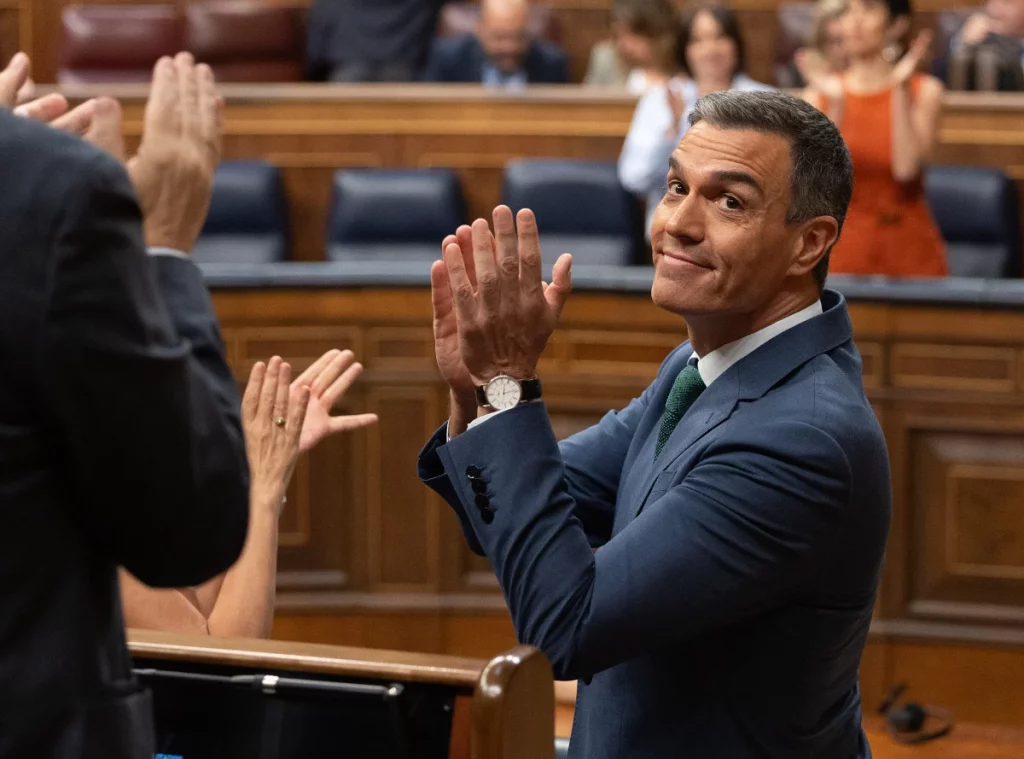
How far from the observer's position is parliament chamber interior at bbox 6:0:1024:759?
1254mm

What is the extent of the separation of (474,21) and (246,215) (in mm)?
1486

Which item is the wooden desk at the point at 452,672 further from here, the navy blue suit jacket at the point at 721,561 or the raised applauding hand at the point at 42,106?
the raised applauding hand at the point at 42,106

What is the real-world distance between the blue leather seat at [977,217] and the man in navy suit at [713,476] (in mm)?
2715

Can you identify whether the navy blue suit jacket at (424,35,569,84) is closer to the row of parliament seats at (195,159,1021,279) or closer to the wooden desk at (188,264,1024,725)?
the row of parliament seats at (195,159,1021,279)

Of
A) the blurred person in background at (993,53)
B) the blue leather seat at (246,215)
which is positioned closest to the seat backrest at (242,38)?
the blue leather seat at (246,215)

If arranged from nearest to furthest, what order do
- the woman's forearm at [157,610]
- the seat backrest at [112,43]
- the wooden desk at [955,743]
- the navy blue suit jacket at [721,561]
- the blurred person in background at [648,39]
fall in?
the navy blue suit jacket at [721,561] < the woman's forearm at [157,610] < the wooden desk at [955,743] < the blurred person in background at [648,39] < the seat backrest at [112,43]

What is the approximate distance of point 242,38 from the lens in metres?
5.67

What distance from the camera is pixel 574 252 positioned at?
422 centimetres

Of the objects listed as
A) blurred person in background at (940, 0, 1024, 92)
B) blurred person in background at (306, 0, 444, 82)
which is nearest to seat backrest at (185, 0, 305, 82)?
blurred person in background at (306, 0, 444, 82)

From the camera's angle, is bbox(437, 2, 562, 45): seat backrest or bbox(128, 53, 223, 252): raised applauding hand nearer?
bbox(128, 53, 223, 252): raised applauding hand

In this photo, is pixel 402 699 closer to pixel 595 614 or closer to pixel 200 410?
pixel 595 614

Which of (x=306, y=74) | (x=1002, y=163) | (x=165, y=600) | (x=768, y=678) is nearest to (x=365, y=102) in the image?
(x=306, y=74)

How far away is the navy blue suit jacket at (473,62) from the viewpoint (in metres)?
5.00

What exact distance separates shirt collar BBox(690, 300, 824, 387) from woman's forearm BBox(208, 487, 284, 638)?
56 cm
